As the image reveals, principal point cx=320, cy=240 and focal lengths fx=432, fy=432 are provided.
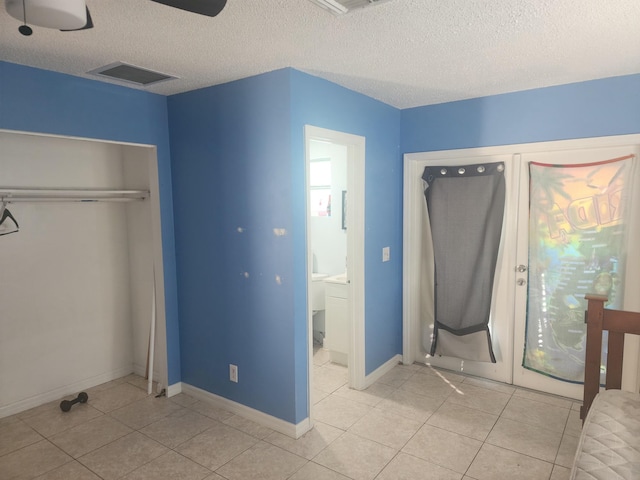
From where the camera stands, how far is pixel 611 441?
168 cm

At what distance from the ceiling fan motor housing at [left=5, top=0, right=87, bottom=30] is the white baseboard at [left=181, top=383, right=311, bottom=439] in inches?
96.0

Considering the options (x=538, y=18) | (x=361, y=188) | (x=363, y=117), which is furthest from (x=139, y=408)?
(x=538, y=18)

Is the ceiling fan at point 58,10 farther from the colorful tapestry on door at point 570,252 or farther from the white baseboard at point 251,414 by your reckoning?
the colorful tapestry on door at point 570,252

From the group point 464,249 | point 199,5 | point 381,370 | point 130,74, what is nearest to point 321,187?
point 464,249

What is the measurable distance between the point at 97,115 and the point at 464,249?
9.57 ft

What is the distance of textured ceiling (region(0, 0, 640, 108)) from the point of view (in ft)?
5.98

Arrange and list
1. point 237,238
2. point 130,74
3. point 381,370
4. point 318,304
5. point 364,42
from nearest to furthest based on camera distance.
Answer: point 364,42, point 130,74, point 237,238, point 381,370, point 318,304

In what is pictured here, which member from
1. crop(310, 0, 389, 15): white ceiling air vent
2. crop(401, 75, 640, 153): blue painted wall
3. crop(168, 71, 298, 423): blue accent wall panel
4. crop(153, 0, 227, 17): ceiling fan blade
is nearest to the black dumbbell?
crop(168, 71, 298, 423): blue accent wall panel

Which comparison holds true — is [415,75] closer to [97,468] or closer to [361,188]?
[361,188]

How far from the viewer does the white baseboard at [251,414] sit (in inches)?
110

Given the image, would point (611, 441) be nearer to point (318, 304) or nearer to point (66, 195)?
point (318, 304)

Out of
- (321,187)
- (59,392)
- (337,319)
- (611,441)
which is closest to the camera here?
(611,441)

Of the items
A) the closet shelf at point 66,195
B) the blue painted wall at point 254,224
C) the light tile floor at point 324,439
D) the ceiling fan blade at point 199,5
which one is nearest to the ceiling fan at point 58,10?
the ceiling fan blade at point 199,5

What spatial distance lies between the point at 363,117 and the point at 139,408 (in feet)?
9.03
